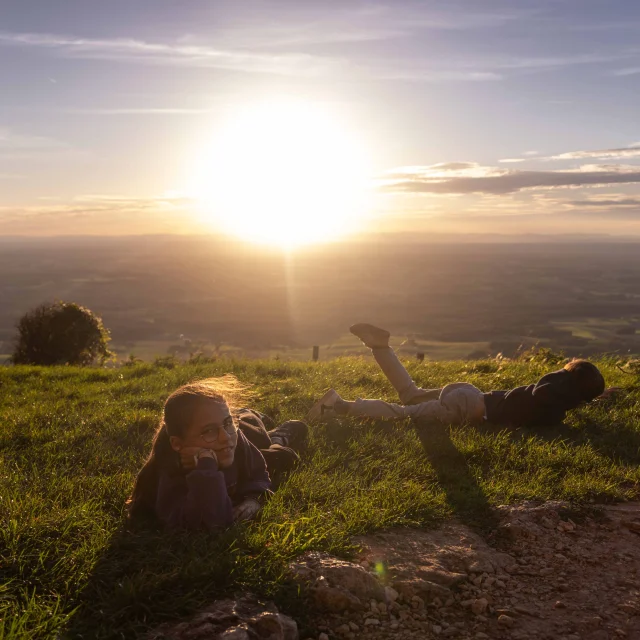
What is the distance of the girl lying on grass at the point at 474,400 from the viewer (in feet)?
20.9

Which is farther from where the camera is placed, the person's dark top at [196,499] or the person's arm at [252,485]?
the person's arm at [252,485]

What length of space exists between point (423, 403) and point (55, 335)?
1138 centimetres

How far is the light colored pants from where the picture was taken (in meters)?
6.66

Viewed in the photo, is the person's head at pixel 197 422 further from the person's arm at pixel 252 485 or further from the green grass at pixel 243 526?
the green grass at pixel 243 526

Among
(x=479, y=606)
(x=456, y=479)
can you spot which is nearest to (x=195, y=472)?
(x=479, y=606)

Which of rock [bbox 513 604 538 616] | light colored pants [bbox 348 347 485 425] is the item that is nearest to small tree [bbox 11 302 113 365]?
light colored pants [bbox 348 347 485 425]

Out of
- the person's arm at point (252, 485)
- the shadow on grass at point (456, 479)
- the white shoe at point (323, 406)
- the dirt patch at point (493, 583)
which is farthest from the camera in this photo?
the white shoe at point (323, 406)

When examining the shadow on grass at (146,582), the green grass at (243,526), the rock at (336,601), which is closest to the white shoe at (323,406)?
the green grass at (243,526)

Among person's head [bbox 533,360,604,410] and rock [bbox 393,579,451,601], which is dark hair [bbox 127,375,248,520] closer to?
rock [bbox 393,579,451,601]

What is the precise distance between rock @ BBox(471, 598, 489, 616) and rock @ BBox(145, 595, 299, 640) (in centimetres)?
115

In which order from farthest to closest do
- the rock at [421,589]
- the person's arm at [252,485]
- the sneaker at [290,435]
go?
the sneaker at [290,435] → the person's arm at [252,485] → the rock at [421,589]

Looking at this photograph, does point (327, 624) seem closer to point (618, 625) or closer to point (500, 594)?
point (500, 594)

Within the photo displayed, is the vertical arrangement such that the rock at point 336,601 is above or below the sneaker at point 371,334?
below

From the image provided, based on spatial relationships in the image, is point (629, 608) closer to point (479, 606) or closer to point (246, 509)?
point (479, 606)
